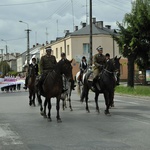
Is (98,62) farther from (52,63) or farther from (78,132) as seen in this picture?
(78,132)

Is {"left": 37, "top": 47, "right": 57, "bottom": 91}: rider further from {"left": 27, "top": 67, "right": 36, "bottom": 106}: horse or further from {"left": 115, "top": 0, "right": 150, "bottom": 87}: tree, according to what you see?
{"left": 115, "top": 0, "right": 150, "bottom": 87}: tree

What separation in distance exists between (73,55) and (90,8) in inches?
1306

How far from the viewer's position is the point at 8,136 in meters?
9.88

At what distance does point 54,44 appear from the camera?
257ft

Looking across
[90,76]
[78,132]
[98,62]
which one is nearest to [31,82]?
[90,76]

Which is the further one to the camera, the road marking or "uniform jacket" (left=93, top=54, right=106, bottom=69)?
"uniform jacket" (left=93, top=54, right=106, bottom=69)

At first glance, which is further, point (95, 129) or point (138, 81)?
point (138, 81)

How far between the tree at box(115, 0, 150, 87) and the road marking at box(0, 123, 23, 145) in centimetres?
1967

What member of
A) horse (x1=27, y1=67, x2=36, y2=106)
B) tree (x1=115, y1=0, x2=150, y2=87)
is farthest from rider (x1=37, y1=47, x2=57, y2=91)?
tree (x1=115, y1=0, x2=150, y2=87)

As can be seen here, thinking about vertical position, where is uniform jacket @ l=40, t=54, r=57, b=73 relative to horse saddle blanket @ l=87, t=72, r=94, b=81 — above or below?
above

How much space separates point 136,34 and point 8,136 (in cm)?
2305

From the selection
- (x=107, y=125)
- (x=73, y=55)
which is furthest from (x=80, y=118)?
(x=73, y=55)

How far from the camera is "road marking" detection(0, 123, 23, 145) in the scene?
29.6 ft

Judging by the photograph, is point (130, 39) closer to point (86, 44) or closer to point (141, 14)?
point (141, 14)
